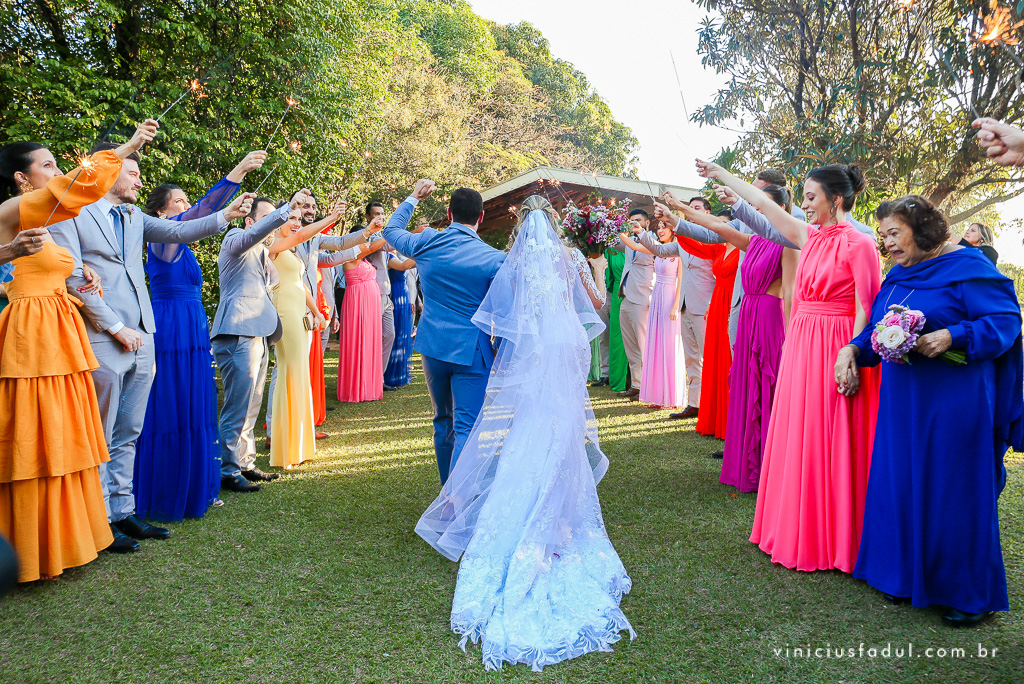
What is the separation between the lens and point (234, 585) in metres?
3.67

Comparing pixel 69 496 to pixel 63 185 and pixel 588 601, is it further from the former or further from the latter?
pixel 588 601

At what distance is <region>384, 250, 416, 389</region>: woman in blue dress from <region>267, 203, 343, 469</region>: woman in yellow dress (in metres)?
4.46

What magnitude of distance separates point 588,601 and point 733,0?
1050cm

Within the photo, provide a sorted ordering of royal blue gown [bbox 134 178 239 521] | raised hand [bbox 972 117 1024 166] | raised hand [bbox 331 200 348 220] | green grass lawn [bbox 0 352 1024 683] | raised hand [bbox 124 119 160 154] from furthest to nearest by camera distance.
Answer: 1. raised hand [bbox 331 200 348 220]
2. royal blue gown [bbox 134 178 239 521]
3. raised hand [bbox 124 119 160 154]
4. green grass lawn [bbox 0 352 1024 683]
5. raised hand [bbox 972 117 1024 166]

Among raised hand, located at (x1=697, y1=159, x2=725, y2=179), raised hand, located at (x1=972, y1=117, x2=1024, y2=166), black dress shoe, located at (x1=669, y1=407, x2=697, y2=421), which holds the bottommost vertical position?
black dress shoe, located at (x1=669, y1=407, x2=697, y2=421)

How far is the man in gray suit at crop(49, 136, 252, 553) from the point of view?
3.91 metres

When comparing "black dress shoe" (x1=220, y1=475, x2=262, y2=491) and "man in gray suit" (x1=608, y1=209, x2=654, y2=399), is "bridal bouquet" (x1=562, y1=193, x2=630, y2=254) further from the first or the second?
"black dress shoe" (x1=220, y1=475, x2=262, y2=491)

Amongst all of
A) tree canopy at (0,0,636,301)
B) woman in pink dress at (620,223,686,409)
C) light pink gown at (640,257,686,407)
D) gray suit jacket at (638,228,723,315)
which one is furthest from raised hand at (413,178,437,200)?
light pink gown at (640,257,686,407)

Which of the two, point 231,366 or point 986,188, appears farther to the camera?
point 986,188

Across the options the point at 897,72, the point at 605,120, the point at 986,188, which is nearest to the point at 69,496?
the point at 897,72

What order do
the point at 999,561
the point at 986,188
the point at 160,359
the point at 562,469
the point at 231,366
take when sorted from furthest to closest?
the point at 986,188 < the point at 231,366 < the point at 160,359 < the point at 562,469 < the point at 999,561

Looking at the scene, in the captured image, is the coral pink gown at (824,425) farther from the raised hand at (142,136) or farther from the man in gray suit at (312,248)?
the man in gray suit at (312,248)

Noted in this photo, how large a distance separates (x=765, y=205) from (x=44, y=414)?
4.31m

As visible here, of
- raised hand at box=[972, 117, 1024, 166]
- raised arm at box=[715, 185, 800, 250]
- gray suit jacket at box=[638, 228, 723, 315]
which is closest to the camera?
raised hand at box=[972, 117, 1024, 166]
